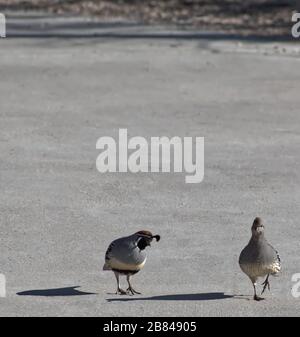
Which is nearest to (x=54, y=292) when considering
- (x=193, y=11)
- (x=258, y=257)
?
(x=258, y=257)

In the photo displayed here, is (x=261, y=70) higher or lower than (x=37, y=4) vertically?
lower

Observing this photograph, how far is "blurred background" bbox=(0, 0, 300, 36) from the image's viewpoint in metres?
24.2

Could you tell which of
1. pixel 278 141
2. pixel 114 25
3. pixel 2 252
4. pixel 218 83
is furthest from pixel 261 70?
pixel 2 252

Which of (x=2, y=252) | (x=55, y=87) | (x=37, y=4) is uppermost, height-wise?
(x=37, y=4)

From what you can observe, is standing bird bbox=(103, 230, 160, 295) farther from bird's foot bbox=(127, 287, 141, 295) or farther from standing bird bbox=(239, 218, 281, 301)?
standing bird bbox=(239, 218, 281, 301)

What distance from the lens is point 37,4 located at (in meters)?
28.1

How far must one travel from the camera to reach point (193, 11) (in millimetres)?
26766

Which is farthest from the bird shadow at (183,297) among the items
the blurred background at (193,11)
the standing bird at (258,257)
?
the blurred background at (193,11)

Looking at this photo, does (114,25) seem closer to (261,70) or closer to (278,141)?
(261,70)

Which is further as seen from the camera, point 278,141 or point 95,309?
point 278,141

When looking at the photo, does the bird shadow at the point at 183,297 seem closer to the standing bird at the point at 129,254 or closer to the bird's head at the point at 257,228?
the standing bird at the point at 129,254

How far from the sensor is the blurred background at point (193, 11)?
24188 millimetres

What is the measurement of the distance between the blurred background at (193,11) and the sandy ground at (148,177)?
11.1 ft
